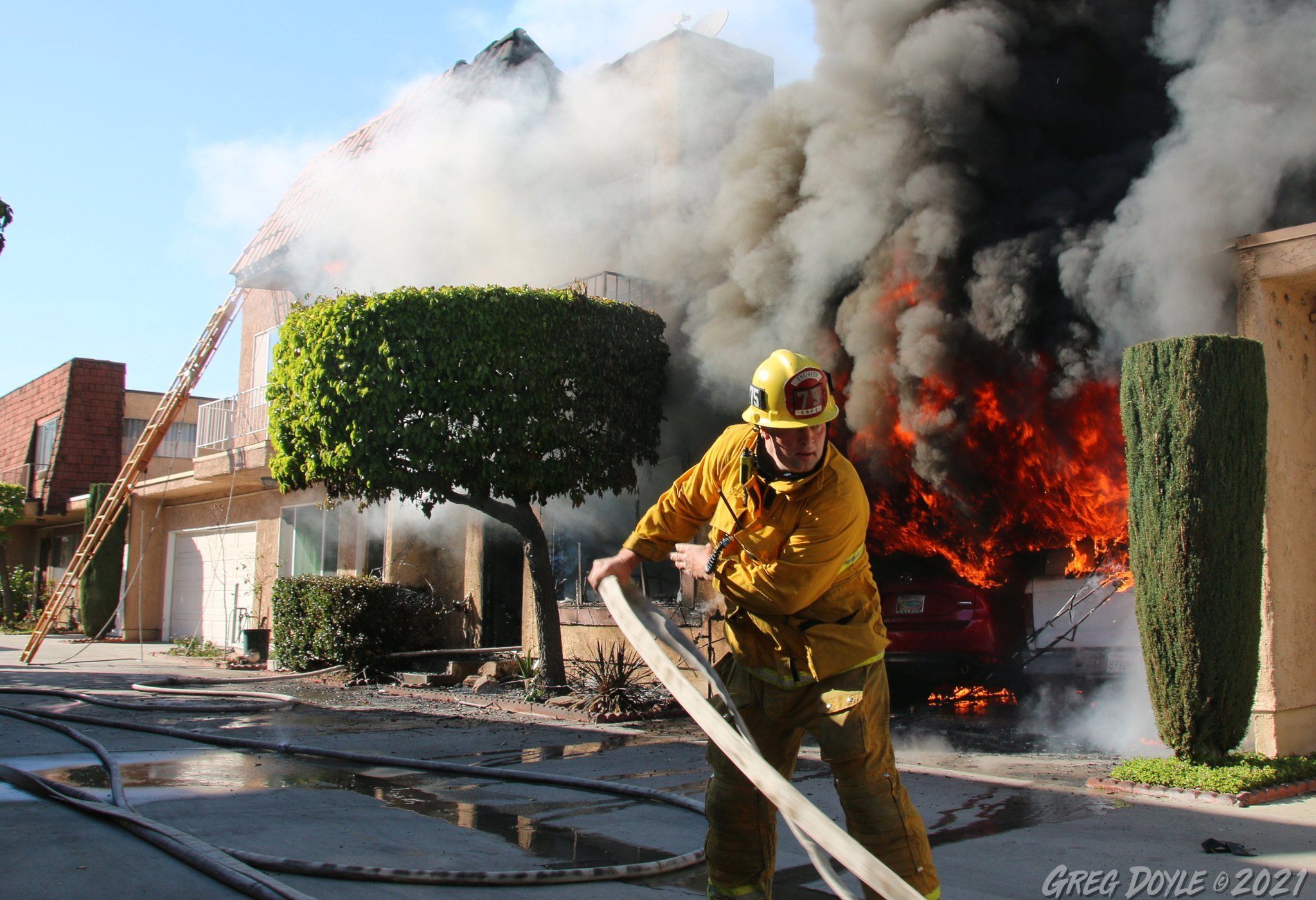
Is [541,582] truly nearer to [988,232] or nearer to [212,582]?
[988,232]

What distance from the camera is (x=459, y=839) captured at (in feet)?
13.9

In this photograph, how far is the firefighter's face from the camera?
115 inches

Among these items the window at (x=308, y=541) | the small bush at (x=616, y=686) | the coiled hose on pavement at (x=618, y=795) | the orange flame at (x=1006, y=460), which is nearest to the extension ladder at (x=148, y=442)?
the window at (x=308, y=541)

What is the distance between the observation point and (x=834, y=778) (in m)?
2.97

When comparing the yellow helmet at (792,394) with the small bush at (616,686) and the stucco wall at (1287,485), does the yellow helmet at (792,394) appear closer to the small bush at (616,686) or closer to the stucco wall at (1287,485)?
the stucco wall at (1287,485)

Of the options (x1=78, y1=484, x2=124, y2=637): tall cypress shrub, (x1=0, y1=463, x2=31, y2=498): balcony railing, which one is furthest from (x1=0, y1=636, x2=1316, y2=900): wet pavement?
(x1=0, y1=463, x2=31, y2=498): balcony railing

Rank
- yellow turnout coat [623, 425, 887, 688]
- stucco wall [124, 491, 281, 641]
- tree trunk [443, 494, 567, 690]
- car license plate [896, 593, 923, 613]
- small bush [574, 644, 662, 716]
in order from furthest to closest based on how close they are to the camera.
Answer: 1. stucco wall [124, 491, 281, 641]
2. tree trunk [443, 494, 567, 690]
3. small bush [574, 644, 662, 716]
4. car license plate [896, 593, 923, 613]
5. yellow turnout coat [623, 425, 887, 688]

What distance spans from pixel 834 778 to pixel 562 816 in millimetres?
2208

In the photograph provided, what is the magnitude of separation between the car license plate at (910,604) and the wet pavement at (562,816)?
897mm

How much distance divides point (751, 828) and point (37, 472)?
27011 millimetres

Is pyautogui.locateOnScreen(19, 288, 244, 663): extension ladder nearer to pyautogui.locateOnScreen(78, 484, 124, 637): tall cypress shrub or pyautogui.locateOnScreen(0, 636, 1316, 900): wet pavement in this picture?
pyautogui.locateOnScreen(78, 484, 124, 637): tall cypress shrub

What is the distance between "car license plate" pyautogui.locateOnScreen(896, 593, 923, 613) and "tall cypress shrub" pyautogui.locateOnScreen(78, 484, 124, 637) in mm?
16653

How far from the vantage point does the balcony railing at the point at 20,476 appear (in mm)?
24797

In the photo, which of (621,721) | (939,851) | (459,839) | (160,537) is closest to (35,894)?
(459,839)
